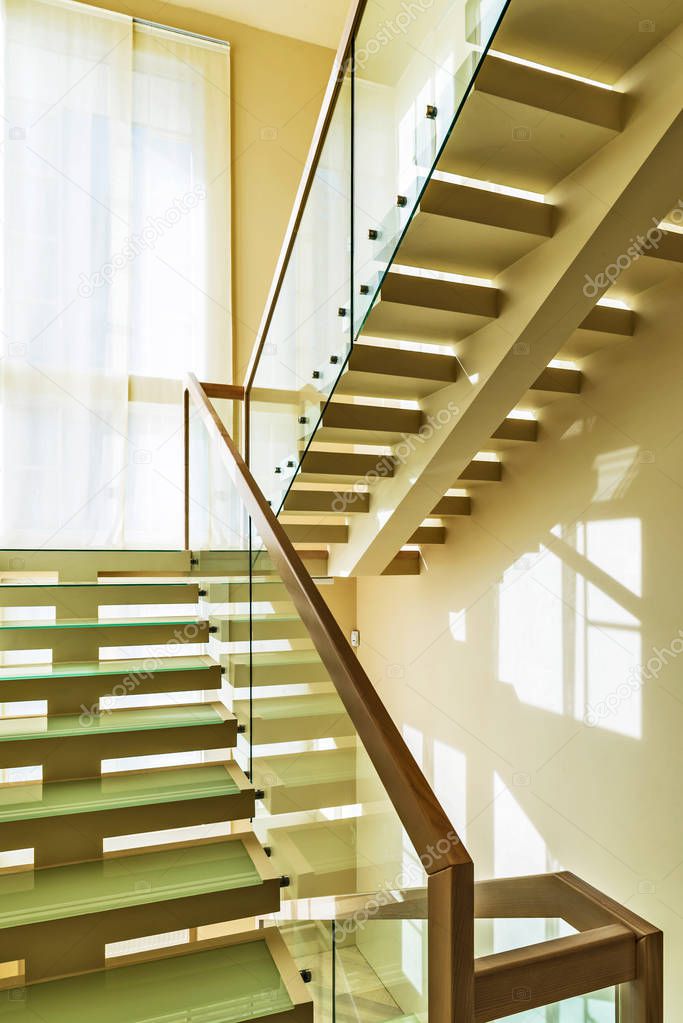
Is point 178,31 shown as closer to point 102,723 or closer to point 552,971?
point 102,723

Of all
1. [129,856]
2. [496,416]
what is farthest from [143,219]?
[129,856]

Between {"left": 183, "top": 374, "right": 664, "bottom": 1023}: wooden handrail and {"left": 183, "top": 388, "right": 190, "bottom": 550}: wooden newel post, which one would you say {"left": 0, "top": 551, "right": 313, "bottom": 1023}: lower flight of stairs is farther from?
{"left": 183, "top": 388, "right": 190, "bottom": 550}: wooden newel post

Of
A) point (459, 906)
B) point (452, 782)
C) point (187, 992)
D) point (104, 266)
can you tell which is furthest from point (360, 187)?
point (452, 782)

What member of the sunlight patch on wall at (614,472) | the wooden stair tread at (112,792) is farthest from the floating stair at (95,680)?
the sunlight patch on wall at (614,472)

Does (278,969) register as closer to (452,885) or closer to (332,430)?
(452,885)

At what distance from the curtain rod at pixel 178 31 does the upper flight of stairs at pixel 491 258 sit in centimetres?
377

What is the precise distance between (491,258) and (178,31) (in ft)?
14.2

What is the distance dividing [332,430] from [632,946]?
7.43ft

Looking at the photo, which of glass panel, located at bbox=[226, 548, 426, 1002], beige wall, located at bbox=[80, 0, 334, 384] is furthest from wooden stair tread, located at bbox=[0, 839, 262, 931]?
beige wall, located at bbox=[80, 0, 334, 384]

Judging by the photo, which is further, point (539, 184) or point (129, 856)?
point (539, 184)

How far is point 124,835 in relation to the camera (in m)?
2.41

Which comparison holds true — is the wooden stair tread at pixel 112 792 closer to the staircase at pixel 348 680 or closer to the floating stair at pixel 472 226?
the staircase at pixel 348 680

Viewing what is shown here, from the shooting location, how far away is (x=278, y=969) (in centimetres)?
192

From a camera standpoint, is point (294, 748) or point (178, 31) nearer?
point (294, 748)
